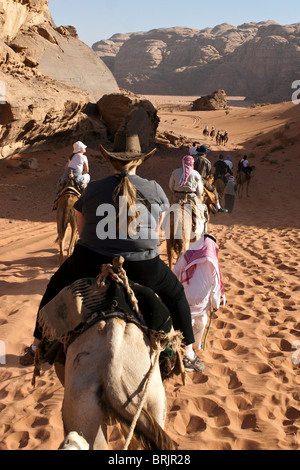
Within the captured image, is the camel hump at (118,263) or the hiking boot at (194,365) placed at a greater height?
the camel hump at (118,263)

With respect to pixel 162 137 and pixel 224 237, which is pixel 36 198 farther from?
pixel 162 137

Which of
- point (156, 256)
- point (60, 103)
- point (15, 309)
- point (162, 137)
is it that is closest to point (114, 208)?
point (156, 256)

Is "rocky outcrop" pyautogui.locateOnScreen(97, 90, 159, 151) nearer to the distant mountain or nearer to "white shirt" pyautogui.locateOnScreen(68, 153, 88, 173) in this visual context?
"white shirt" pyautogui.locateOnScreen(68, 153, 88, 173)

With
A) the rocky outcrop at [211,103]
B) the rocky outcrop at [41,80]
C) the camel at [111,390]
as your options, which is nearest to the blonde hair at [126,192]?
the camel at [111,390]

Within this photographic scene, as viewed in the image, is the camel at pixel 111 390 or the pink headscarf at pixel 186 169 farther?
the pink headscarf at pixel 186 169

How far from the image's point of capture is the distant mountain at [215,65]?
80.7 meters

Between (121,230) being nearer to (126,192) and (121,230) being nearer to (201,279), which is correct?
(126,192)

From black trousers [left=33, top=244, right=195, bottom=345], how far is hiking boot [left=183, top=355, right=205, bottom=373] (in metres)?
1.41

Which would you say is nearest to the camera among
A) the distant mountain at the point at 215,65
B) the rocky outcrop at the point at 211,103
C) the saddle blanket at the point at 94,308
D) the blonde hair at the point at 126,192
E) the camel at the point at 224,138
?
the saddle blanket at the point at 94,308

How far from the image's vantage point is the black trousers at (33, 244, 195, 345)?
112 inches

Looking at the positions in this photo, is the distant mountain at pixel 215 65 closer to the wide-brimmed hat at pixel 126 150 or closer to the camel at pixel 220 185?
the camel at pixel 220 185

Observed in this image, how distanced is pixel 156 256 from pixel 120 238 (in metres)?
0.32

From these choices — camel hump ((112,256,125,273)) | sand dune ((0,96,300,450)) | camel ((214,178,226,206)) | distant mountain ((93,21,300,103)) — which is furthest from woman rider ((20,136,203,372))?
distant mountain ((93,21,300,103))

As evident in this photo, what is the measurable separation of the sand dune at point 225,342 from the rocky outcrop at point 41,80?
8.76ft
